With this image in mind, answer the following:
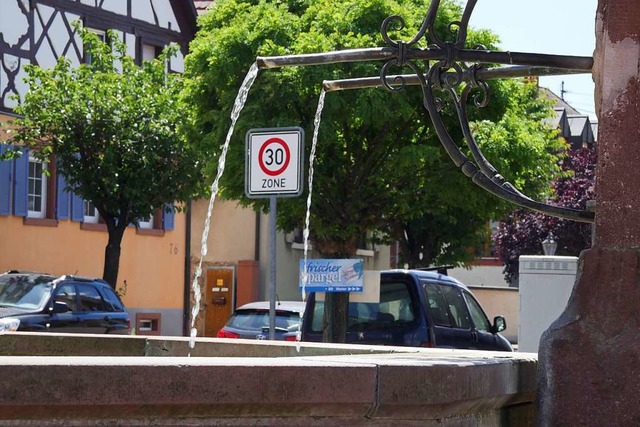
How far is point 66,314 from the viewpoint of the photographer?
19.8m

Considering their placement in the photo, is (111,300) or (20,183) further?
(20,183)

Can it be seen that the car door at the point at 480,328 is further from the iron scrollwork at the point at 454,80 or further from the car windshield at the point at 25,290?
the iron scrollwork at the point at 454,80

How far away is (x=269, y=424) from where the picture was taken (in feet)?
13.3

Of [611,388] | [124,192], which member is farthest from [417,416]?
[124,192]

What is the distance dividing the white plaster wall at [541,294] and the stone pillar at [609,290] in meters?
12.2

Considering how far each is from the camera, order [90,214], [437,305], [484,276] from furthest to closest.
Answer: [484,276] < [90,214] < [437,305]

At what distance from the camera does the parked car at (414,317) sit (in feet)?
50.0

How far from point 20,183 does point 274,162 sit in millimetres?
17592

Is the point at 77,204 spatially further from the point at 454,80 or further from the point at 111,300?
the point at 454,80

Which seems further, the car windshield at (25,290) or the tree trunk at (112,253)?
the tree trunk at (112,253)

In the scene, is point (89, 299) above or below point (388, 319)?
below

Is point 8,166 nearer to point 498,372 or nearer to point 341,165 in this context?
point 341,165

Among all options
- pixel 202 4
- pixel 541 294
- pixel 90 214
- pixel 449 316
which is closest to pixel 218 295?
pixel 90 214

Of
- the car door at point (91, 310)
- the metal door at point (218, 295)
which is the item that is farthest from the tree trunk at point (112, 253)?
the metal door at point (218, 295)
